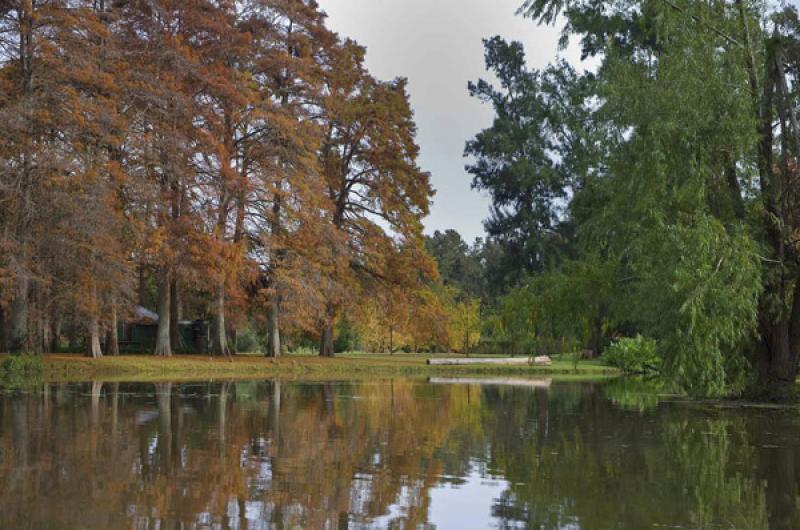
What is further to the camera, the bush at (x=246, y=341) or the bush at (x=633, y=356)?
the bush at (x=246, y=341)

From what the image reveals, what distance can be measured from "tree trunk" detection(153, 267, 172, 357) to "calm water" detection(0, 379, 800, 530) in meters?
17.9

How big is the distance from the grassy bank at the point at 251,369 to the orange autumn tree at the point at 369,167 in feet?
15.7

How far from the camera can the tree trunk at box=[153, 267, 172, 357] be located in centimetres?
3819

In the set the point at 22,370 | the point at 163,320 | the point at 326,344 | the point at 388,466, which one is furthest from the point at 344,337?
the point at 388,466

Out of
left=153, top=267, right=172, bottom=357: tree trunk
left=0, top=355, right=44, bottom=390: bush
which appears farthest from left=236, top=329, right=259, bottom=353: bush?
left=0, top=355, right=44, bottom=390: bush

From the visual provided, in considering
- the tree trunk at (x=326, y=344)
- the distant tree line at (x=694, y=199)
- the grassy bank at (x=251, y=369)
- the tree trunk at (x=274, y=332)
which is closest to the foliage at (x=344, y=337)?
the tree trunk at (x=326, y=344)

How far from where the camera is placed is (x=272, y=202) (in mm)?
41406

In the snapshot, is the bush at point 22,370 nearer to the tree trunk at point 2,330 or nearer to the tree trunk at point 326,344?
the tree trunk at point 2,330

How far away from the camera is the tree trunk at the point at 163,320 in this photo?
38188mm

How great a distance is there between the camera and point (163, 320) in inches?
1523

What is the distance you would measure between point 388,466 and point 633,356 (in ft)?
107

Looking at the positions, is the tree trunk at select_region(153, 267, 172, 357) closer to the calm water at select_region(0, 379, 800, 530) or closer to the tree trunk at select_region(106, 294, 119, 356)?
the tree trunk at select_region(106, 294, 119, 356)

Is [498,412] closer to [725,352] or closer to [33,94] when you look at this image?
[725,352]

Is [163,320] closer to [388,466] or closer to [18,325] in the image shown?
[18,325]
